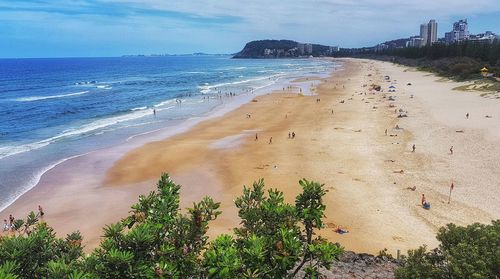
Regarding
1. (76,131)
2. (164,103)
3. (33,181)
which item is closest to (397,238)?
(33,181)

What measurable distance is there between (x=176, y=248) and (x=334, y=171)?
21.8 meters

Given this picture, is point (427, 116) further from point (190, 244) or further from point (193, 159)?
point (190, 244)

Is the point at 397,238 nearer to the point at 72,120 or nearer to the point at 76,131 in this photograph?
the point at 76,131

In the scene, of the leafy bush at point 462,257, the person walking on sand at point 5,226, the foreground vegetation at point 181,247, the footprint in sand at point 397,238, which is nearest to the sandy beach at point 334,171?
the footprint in sand at point 397,238

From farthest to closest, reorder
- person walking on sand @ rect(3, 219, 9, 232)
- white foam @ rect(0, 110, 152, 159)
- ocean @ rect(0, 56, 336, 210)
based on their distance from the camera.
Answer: white foam @ rect(0, 110, 152, 159) → ocean @ rect(0, 56, 336, 210) → person walking on sand @ rect(3, 219, 9, 232)

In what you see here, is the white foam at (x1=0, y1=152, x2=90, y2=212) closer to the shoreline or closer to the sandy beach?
the shoreline

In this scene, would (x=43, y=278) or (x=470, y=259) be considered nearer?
(x=43, y=278)

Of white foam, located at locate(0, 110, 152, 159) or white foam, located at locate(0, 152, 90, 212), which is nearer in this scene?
white foam, located at locate(0, 152, 90, 212)

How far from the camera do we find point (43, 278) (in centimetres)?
639

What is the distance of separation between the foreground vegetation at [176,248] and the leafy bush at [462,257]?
4429mm

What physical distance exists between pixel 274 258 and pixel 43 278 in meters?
3.50

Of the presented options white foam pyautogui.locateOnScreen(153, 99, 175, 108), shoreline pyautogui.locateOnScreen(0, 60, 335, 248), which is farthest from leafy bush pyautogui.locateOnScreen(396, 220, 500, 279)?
white foam pyautogui.locateOnScreen(153, 99, 175, 108)

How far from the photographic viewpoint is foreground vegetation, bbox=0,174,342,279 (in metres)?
6.02

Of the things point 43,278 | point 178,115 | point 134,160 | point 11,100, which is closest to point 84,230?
point 134,160
